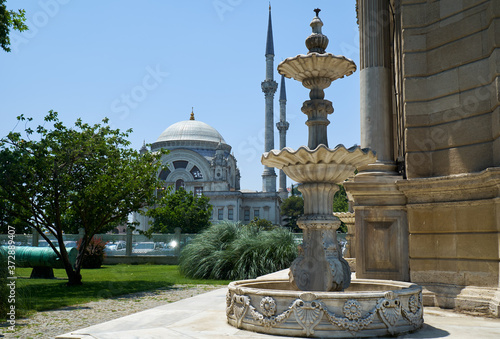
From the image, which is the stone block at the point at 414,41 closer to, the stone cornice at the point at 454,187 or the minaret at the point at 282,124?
the stone cornice at the point at 454,187

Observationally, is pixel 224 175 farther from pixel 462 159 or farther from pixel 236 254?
pixel 462 159

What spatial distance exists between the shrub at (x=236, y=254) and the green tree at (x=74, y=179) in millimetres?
3299

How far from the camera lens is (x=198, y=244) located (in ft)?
61.8

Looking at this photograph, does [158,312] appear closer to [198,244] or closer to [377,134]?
[377,134]

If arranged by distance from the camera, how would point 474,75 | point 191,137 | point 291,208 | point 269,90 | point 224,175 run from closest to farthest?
point 474,75, point 269,90, point 291,208, point 224,175, point 191,137

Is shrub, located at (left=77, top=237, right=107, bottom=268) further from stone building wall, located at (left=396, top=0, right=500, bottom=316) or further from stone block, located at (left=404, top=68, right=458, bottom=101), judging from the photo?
stone block, located at (left=404, top=68, right=458, bottom=101)

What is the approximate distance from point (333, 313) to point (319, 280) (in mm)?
1268

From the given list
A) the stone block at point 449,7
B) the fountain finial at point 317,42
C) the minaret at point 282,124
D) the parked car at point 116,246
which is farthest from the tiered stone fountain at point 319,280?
the minaret at point 282,124

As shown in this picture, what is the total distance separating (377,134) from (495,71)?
273 centimetres

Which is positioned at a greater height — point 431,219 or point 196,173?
point 196,173

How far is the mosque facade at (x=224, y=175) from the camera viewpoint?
70.9 m

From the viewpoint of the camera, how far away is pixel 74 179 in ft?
49.6

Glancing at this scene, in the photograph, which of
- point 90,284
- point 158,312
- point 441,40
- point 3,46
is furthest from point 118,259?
point 441,40

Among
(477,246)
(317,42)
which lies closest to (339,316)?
(477,246)
